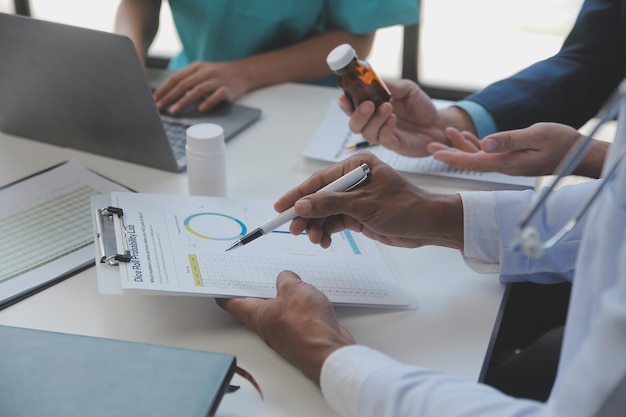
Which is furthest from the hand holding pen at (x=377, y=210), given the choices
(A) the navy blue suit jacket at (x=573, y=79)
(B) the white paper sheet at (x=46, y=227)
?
(A) the navy blue suit jacket at (x=573, y=79)

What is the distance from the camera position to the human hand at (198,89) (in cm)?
139

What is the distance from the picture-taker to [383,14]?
1.56 metres

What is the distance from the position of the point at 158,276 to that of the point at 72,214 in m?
0.28

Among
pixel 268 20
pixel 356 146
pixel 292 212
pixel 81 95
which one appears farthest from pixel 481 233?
pixel 268 20

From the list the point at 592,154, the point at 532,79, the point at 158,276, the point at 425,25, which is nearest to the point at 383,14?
the point at 532,79

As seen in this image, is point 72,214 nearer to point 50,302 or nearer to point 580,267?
point 50,302

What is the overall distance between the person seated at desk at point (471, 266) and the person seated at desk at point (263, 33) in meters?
0.56

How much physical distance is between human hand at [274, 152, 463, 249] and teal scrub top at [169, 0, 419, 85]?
27.4 inches

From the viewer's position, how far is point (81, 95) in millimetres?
1180

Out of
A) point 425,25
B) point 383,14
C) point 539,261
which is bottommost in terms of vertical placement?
point 425,25

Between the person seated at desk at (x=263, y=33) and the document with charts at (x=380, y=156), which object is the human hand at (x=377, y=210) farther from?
the person seated at desk at (x=263, y=33)

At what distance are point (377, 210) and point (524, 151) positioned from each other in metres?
0.35

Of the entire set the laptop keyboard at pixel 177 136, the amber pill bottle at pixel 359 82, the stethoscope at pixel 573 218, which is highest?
the stethoscope at pixel 573 218

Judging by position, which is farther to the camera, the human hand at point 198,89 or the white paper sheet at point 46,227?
the human hand at point 198,89
